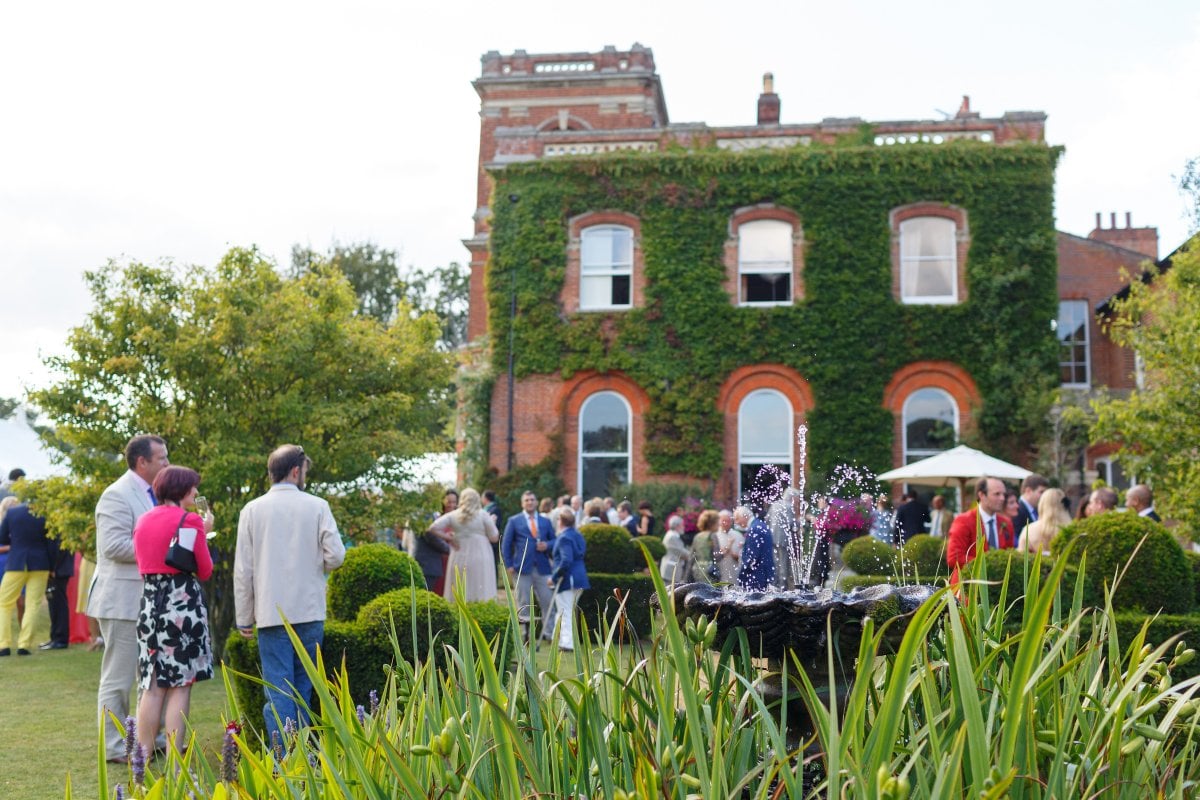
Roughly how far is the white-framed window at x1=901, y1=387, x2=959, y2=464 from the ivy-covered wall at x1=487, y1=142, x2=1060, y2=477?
27.3 inches

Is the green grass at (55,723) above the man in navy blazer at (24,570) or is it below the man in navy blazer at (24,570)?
below

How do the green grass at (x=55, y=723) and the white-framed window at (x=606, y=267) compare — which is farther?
the white-framed window at (x=606, y=267)

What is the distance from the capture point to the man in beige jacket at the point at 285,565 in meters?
5.87

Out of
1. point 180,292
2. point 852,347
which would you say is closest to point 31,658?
point 180,292

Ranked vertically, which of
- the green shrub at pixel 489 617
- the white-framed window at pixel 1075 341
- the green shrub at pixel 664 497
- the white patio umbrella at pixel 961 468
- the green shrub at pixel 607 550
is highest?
the white-framed window at pixel 1075 341

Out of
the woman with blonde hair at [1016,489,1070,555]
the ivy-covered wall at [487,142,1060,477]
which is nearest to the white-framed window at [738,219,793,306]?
the ivy-covered wall at [487,142,1060,477]

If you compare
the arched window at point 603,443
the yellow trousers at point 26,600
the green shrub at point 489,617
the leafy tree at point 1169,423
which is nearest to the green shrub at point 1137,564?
the green shrub at point 489,617

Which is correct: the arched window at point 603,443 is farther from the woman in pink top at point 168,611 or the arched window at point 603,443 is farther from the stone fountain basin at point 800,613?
the stone fountain basin at point 800,613

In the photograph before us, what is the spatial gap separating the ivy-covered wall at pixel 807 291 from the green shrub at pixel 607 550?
29.5 feet

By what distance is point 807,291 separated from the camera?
888 inches

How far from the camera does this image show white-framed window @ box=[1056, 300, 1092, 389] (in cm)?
2420

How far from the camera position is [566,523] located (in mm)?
11484

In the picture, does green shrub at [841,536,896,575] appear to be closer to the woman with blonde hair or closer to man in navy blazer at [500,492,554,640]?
the woman with blonde hair

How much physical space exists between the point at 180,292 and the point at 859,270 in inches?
593
